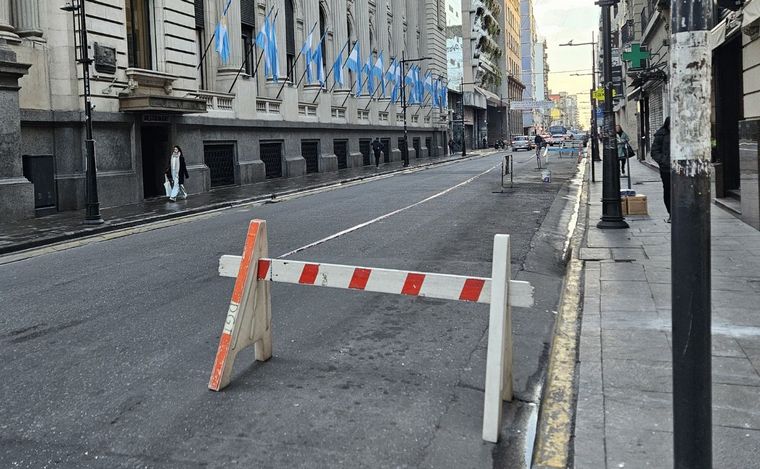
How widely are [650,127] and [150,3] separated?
2495 cm

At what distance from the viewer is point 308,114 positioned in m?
37.2

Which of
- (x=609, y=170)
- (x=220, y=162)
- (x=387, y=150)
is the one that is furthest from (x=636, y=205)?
(x=387, y=150)

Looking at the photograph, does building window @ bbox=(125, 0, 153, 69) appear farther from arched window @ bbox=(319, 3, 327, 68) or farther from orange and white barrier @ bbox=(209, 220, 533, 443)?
orange and white barrier @ bbox=(209, 220, 533, 443)

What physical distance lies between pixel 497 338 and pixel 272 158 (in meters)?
29.5

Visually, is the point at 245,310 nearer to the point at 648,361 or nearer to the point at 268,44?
the point at 648,361

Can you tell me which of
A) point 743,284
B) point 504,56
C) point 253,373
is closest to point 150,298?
point 253,373

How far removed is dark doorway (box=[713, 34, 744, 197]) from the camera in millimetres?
16141

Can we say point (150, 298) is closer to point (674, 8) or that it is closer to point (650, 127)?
point (674, 8)

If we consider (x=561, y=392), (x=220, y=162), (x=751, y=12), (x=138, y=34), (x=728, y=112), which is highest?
(x=138, y=34)

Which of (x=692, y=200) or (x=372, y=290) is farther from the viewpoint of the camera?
(x=372, y=290)

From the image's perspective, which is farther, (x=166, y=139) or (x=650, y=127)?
(x=650, y=127)

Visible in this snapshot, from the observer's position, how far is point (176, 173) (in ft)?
74.8

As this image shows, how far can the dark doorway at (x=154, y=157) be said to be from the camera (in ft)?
81.1

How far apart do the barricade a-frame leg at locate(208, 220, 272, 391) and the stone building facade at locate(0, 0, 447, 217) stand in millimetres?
14482
